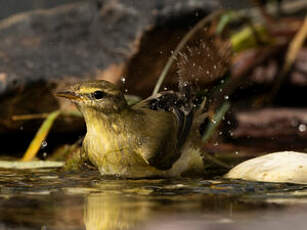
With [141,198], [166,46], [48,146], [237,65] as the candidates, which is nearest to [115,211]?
[141,198]

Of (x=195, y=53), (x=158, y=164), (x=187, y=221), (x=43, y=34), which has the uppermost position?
(x=43, y=34)

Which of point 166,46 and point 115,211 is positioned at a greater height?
point 166,46

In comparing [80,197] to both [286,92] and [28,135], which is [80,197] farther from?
[286,92]

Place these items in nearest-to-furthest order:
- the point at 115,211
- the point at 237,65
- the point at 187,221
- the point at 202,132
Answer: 1. the point at 187,221
2. the point at 115,211
3. the point at 202,132
4. the point at 237,65

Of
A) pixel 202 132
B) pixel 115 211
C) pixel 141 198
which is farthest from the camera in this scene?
pixel 202 132

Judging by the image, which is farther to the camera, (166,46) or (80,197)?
(166,46)

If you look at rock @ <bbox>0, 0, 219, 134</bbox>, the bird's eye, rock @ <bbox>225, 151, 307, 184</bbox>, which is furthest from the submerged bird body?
rock @ <bbox>0, 0, 219, 134</bbox>

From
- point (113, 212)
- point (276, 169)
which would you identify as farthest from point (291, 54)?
point (113, 212)
